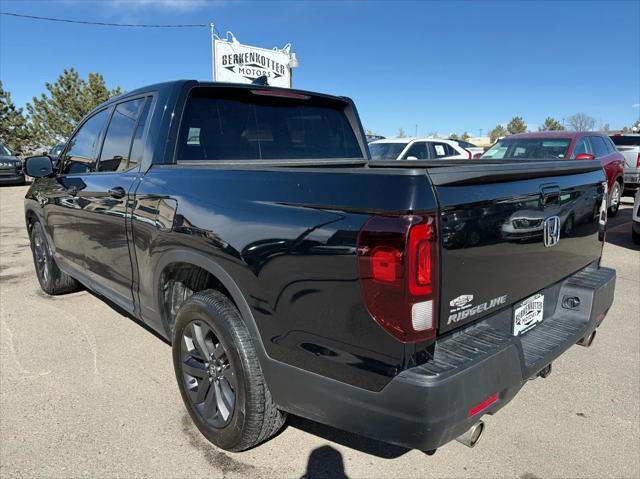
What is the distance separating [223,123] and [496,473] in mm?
2577

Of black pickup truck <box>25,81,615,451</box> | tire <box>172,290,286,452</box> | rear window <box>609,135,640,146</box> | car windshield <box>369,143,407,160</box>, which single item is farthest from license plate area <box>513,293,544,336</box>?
rear window <box>609,135,640,146</box>

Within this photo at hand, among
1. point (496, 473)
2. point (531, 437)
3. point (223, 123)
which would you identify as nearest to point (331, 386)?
point (496, 473)

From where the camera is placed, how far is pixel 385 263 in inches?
66.6

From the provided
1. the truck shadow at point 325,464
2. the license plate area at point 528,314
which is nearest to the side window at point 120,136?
the truck shadow at point 325,464

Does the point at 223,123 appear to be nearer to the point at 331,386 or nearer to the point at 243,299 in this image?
the point at 243,299

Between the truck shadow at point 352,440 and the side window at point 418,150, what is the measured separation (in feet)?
32.2

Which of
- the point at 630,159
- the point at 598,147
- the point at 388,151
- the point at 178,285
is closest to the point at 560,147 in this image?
the point at 598,147

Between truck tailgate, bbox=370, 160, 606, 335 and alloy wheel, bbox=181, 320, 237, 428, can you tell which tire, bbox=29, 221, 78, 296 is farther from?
truck tailgate, bbox=370, 160, 606, 335

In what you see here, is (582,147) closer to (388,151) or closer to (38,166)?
(388,151)

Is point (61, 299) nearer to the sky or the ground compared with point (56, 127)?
nearer to the ground

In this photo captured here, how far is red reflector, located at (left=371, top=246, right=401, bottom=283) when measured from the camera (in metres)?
1.67

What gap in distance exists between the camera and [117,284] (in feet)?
11.5

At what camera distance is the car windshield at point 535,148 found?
29.4ft

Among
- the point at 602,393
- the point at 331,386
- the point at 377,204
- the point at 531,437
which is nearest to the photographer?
the point at 377,204
